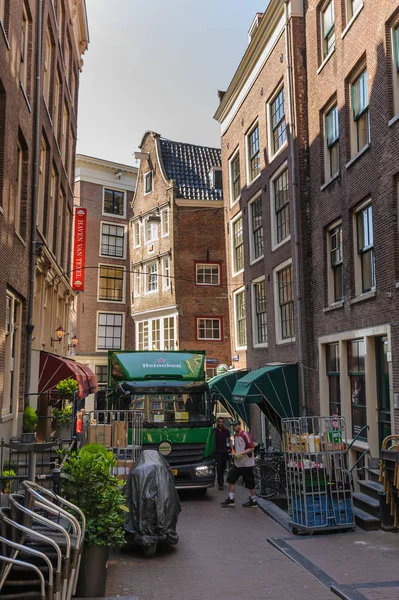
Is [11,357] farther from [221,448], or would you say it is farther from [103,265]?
[103,265]

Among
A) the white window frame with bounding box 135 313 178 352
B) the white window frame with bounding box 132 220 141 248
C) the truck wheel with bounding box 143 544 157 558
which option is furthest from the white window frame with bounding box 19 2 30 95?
the white window frame with bounding box 132 220 141 248

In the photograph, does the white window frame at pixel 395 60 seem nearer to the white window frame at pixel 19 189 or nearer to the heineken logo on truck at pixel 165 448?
the white window frame at pixel 19 189

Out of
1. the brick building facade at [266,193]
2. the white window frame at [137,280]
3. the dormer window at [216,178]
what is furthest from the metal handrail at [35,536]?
the white window frame at [137,280]

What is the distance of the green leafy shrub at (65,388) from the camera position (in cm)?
1711

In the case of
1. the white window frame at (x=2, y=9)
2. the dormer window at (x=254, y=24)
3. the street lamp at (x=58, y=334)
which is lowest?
the street lamp at (x=58, y=334)

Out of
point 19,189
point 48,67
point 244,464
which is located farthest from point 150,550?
point 48,67

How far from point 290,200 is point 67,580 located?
1532 cm

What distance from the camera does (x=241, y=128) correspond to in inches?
1021

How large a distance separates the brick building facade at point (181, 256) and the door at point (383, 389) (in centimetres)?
1737

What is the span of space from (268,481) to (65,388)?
238 inches

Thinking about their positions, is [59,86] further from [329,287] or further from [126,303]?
[126,303]

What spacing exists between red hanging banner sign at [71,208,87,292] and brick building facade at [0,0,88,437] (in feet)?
7.90

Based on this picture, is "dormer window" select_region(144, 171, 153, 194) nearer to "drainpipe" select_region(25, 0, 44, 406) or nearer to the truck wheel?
"drainpipe" select_region(25, 0, 44, 406)

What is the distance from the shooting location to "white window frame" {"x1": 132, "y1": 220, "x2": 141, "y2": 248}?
123ft
